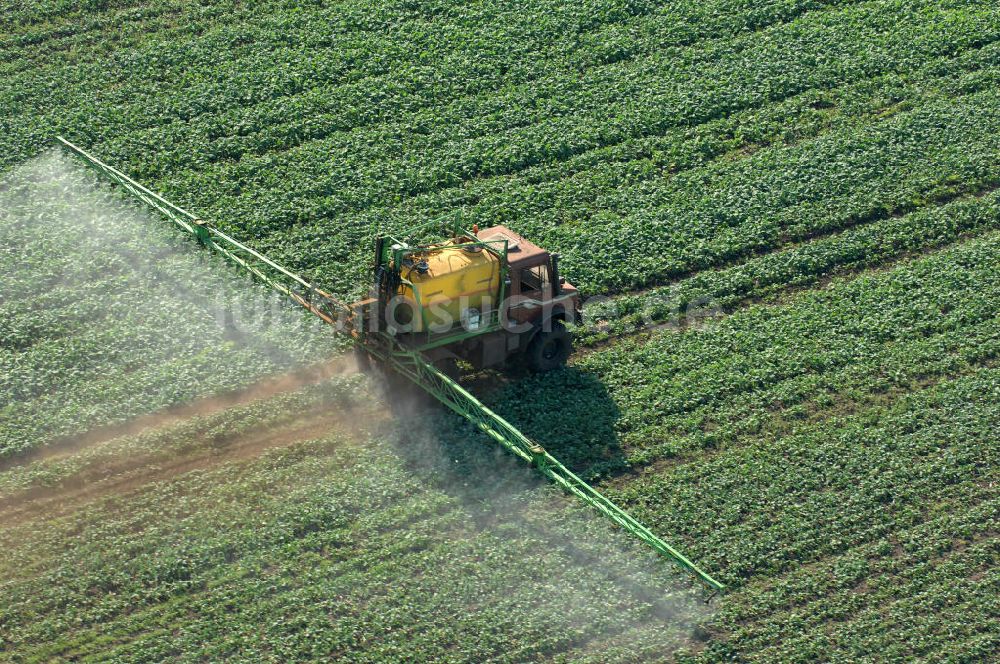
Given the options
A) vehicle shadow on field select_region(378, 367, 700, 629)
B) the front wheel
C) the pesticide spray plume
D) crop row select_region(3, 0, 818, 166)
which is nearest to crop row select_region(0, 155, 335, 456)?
crop row select_region(3, 0, 818, 166)

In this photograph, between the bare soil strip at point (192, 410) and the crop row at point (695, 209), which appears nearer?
the bare soil strip at point (192, 410)

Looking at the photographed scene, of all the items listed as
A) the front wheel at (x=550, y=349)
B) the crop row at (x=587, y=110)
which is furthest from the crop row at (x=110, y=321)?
the front wheel at (x=550, y=349)

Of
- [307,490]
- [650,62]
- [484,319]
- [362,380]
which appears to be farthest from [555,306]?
[650,62]

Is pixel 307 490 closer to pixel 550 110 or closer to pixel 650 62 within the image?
pixel 550 110

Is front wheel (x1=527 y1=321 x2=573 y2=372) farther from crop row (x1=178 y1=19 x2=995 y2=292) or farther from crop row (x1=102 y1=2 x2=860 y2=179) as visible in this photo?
crop row (x1=102 y1=2 x2=860 y2=179)

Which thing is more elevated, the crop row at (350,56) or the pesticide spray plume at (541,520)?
the crop row at (350,56)

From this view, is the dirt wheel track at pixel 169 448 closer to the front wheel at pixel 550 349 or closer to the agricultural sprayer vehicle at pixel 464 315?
the agricultural sprayer vehicle at pixel 464 315
